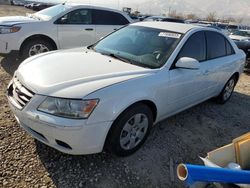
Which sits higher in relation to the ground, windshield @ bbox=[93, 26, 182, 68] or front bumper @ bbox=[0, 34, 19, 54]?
windshield @ bbox=[93, 26, 182, 68]

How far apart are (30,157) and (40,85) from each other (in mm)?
917

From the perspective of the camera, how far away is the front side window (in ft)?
23.2

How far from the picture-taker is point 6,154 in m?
3.27

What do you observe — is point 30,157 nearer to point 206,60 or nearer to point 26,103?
point 26,103

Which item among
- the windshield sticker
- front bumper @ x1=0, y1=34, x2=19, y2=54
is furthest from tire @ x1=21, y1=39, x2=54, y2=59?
the windshield sticker

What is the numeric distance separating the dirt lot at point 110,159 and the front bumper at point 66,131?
332 mm

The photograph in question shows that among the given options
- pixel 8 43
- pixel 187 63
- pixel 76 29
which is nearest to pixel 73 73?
pixel 187 63

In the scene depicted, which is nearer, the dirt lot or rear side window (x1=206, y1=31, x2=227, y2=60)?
the dirt lot

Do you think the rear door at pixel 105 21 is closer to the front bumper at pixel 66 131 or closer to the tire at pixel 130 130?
the tire at pixel 130 130

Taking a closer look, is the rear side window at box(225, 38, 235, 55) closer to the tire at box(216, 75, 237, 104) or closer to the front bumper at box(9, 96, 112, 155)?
the tire at box(216, 75, 237, 104)

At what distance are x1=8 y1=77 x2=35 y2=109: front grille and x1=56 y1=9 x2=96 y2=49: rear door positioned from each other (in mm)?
3848

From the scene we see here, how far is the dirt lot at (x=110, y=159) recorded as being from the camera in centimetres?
298

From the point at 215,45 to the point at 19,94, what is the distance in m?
3.39

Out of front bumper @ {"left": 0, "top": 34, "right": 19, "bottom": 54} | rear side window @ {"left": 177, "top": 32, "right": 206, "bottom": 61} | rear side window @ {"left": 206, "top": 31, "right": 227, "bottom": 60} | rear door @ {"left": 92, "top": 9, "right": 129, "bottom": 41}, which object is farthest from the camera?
rear door @ {"left": 92, "top": 9, "right": 129, "bottom": 41}
